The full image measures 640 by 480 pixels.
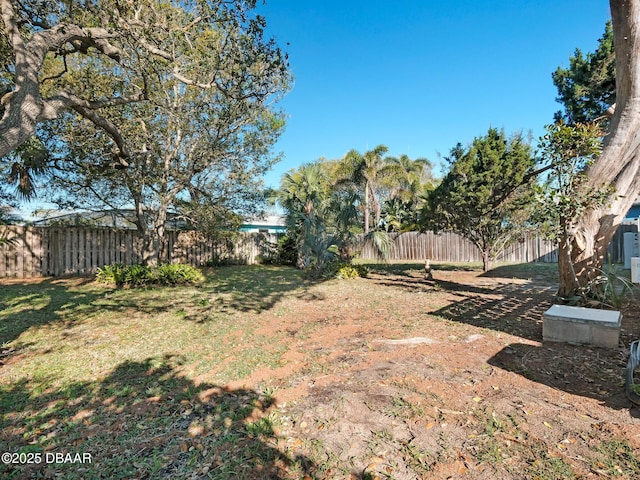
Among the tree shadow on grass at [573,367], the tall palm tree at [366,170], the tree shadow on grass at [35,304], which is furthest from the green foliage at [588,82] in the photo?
the tree shadow on grass at [35,304]

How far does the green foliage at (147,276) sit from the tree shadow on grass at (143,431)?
5548mm

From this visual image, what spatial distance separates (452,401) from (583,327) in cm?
214

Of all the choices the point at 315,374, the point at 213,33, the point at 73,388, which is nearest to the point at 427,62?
the point at 213,33

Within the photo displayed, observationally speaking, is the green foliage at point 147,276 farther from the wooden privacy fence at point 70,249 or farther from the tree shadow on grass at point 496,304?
the tree shadow on grass at point 496,304

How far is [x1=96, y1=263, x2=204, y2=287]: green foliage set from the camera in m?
8.30

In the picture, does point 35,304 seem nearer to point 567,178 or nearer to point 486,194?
point 567,178

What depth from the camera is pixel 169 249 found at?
12789mm

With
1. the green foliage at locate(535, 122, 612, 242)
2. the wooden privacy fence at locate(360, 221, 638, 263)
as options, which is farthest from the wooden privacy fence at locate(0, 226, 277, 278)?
the green foliage at locate(535, 122, 612, 242)

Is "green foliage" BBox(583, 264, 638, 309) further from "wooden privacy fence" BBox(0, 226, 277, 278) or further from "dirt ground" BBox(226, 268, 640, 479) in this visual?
"wooden privacy fence" BBox(0, 226, 277, 278)

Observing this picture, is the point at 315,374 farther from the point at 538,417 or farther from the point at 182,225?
the point at 182,225

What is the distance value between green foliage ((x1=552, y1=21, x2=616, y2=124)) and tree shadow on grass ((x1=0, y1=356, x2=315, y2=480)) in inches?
560

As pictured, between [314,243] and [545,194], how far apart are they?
19.8 ft

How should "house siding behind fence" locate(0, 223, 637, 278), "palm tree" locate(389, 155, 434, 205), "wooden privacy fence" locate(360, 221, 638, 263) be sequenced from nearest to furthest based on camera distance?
"house siding behind fence" locate(0, 223, 637, 278) < "wooden privacy fence" locate(360, 221, 638, 263) < "palm tree" locate(389, 155, 434, 205)

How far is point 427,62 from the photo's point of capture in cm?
1031
